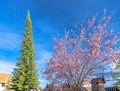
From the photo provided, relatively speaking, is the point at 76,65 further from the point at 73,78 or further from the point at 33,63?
the point at 33,63

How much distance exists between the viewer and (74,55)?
13.5 m

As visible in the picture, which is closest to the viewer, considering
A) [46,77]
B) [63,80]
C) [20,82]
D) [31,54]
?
[63,80]

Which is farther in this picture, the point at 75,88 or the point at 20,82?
the point at 20,82

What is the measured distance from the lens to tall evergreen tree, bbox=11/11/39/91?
37500 millimetres

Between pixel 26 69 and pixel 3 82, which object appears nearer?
pixel 26 69

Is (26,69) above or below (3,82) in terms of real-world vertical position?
above

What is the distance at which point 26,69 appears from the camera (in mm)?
38500

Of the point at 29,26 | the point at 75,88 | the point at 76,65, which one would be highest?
the point at 29,26

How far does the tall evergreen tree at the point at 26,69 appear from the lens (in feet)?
123

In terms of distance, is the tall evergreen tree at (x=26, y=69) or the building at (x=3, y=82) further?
the building at (x=3, y=82)

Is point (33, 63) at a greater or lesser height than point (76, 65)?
greater

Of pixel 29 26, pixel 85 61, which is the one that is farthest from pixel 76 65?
pixel 29 26

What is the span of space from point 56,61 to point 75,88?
206 centimetres

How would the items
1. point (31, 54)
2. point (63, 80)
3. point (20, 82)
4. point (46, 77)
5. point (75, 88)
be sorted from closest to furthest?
point (75, 88)
point (63, 80)
point (46, 77)
point (20, 82)
point (31, 54)
